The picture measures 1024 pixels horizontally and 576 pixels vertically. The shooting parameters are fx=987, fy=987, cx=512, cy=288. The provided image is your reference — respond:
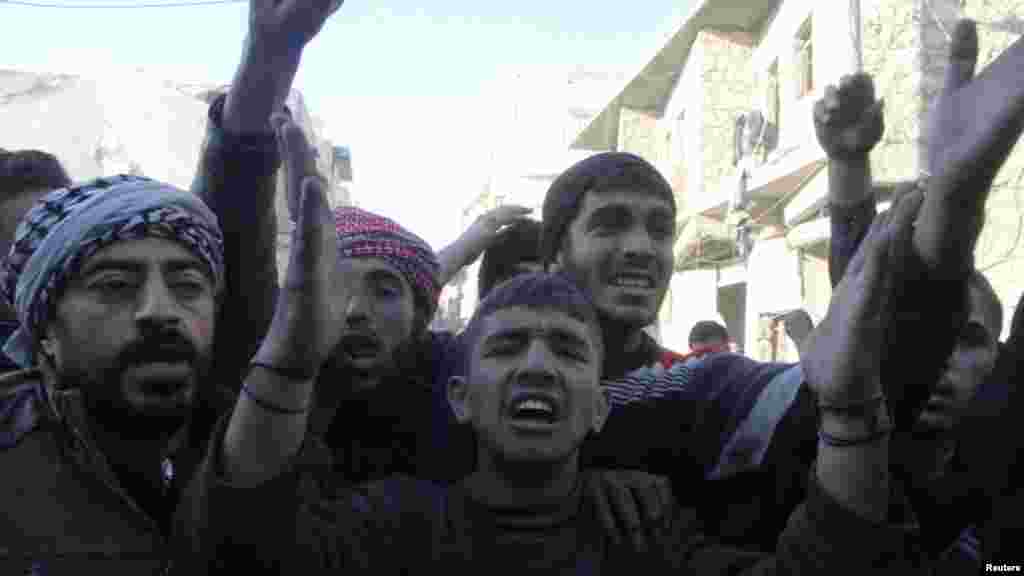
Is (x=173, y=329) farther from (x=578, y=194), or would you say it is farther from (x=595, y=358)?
(x=578, y=194)

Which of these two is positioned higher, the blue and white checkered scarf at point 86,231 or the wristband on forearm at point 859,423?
the blue and white checkered scarf at point 86,231

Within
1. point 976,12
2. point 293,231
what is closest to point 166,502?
point 293,231

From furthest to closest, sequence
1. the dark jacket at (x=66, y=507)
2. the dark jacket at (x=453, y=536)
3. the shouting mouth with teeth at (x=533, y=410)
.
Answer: the shouting mouth with teeth at (x=533, y=410) < the dark jacket at (x=66, y=507) < the dark jacket at (x=453, y=536)

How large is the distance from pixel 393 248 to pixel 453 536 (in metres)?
Result: 1.03

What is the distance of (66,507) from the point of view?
5.87 ft

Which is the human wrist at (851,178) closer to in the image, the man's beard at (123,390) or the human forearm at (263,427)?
the human forearm at (263,427)

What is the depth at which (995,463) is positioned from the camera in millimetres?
2092

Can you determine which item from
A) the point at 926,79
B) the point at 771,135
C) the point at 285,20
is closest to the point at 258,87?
the point at 285,20

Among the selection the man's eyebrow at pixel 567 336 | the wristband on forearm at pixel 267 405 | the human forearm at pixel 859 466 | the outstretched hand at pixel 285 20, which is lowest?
the human forearm at pixel 859 466

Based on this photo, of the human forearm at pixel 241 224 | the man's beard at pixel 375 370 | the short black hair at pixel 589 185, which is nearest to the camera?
the human forearm at pixel 241 224

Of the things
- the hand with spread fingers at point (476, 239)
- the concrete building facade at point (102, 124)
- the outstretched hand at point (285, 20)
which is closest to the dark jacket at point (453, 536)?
the outstretched hand at point (285, 20)

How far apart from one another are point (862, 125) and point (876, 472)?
37.1 inches

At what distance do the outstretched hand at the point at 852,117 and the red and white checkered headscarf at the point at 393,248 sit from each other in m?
1.17

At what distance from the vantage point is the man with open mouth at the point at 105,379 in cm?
178
